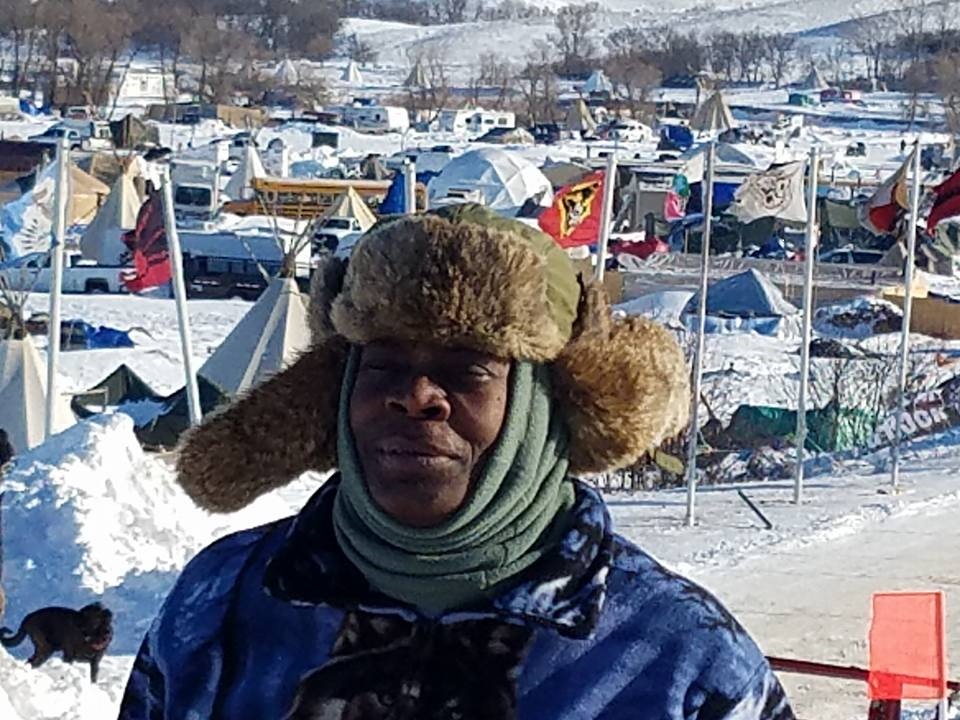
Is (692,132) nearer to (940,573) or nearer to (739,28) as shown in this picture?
(940,573)

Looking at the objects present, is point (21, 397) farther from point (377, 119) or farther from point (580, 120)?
point (580, 120)

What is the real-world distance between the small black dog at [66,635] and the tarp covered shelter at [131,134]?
4027 centimetres

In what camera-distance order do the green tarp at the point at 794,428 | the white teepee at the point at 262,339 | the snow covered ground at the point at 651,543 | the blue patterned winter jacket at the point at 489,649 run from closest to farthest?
1. the blue patterned winter jacket at the point at 489,649
2. the snow covered ground at the point at 651,543
3. the white teepee at the point at 262,339
4. the green tarp at the point at 794,428

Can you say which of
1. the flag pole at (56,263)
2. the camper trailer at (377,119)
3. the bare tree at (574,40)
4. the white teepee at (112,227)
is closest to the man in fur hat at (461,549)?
the flag pole at (56,263)

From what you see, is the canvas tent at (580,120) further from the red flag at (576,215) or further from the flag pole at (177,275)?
the flag pole at (177,275)

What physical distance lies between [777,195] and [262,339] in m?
4.50

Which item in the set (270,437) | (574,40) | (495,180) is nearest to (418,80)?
(574,40)

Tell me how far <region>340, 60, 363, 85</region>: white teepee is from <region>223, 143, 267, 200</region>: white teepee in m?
64.2

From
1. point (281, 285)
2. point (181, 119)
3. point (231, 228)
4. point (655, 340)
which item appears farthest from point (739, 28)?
point (655, 340)

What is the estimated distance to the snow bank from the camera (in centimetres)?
818

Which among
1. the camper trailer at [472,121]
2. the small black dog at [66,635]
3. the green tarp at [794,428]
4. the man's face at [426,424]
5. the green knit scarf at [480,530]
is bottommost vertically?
the green tarp at [794,428]

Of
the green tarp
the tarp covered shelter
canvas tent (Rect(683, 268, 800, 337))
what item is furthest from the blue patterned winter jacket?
the tarp covered shelter

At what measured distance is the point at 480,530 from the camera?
5.95 feet

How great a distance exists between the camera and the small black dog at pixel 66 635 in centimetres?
723
